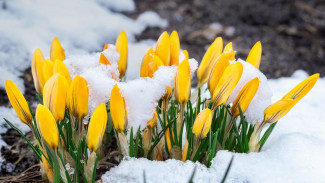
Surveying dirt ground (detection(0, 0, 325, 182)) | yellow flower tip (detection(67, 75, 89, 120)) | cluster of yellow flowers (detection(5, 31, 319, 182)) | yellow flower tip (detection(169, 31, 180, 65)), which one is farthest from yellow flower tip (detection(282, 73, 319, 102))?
dirt ground (detection(0, 0, 325, 182))

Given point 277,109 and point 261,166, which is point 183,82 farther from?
point 261,166

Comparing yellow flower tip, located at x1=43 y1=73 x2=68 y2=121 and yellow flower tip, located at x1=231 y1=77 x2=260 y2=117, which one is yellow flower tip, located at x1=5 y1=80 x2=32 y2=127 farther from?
yellow flower tip, located at x1=231 y1=77 x2=260 y2=117

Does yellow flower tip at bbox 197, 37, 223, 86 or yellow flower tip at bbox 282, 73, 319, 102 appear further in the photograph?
yellow flower tip at bbox 197, 37, 223, 86

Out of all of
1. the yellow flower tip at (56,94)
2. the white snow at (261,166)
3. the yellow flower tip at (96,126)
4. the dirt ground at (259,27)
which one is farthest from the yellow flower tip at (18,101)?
the dirt ground at (259,27)

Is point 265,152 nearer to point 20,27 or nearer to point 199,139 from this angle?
point 199,139

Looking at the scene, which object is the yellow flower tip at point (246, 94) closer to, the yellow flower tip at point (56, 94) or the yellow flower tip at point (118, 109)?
the yellow flower tip at point (118, 109)

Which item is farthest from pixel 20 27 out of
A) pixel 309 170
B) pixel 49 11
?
pixel 309 170

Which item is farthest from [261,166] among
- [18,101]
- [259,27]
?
[259,27]
